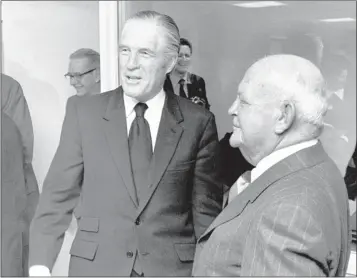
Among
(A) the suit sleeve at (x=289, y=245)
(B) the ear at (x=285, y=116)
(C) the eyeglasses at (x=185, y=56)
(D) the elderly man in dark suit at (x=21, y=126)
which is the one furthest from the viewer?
(D) the elderly man in dark suit at (x=21, y=126)

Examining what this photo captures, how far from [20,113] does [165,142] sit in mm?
757

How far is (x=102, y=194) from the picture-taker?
2.07 meters

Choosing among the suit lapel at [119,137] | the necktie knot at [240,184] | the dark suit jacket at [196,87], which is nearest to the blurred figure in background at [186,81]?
the dark suit jacket at [196,87]

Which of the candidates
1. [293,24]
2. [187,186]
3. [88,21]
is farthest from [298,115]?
[293,24]

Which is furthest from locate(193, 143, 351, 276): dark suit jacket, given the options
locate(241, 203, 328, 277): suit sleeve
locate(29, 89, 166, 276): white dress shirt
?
locate(29, 89, 166, 276): white dress shirt

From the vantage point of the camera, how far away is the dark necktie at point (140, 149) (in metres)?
2.05

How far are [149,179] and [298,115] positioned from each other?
0.73m

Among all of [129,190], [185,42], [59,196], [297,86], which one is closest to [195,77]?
[185,42]

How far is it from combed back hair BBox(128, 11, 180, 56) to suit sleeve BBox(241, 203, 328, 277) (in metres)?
0.89

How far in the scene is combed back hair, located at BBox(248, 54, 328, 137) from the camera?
151cm

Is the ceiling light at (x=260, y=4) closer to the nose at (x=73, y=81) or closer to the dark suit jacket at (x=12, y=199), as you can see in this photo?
the nose at (x=73, y=81)

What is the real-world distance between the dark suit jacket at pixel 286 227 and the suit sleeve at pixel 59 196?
69cm

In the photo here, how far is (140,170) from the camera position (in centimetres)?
206

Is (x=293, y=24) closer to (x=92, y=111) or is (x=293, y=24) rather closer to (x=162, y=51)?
(x=162, y=51)
